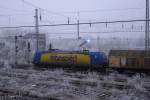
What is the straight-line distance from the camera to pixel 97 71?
19.8 metres

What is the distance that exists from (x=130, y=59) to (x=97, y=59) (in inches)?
125

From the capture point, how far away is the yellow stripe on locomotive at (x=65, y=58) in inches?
778

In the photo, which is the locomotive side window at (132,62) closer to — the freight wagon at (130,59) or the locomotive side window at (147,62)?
the freight wagon at (130,59)

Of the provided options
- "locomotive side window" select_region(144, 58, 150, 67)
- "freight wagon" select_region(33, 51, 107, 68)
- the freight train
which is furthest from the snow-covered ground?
"freight wagon" select_region(33, 51, 107, 68)

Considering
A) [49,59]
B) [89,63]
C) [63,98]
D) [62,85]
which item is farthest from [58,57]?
[63,98]

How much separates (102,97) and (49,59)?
452 inches

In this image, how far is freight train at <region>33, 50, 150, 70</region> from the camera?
17.5 m

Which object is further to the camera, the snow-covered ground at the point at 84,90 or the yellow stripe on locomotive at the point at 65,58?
the yellow stripe on locomotive at the point at 65,58

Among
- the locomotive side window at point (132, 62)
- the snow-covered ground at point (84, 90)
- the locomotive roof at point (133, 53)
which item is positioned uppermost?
the locomotive roof at point (133, 53)

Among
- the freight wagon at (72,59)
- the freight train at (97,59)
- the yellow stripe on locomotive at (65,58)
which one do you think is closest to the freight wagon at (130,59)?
the freight train at (97,59)

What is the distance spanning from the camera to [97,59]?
63.5 feet

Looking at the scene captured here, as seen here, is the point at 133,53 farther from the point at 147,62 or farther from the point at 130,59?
the point at 147,62

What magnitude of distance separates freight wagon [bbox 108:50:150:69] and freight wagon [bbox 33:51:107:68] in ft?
4.42

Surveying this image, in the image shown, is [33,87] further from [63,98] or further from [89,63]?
[89,63]
